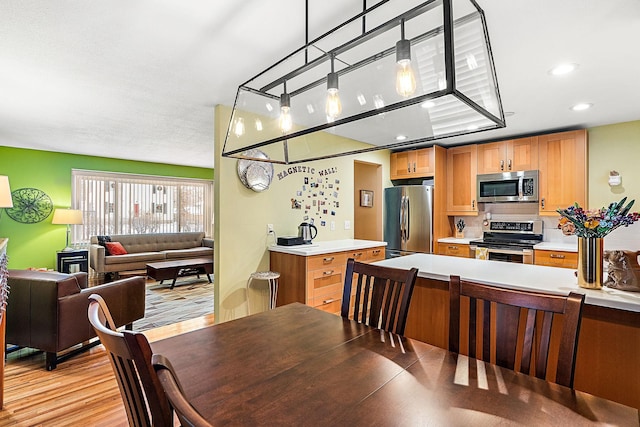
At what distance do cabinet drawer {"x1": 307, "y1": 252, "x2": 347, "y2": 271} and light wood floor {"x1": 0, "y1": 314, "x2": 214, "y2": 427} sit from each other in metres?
1.78

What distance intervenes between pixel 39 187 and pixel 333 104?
650 centimetres

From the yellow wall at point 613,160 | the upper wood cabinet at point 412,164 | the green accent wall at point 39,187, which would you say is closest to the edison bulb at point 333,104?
the upper wood cabinet at point 412,164

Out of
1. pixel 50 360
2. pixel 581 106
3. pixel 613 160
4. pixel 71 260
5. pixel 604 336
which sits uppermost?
pixel 581 106

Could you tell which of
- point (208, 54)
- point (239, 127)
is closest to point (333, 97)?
point (239, 127)

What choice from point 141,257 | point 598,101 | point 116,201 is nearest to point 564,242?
point 598,101

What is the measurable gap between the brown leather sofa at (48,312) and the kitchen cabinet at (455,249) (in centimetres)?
403

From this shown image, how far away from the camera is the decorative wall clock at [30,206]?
17.5 ft

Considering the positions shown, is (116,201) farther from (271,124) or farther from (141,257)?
(271,124)

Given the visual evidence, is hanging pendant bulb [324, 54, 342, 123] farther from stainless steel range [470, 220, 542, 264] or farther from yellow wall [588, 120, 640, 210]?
yellow wall [588, 120, 640, 210]

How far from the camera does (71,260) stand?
17.8 feet

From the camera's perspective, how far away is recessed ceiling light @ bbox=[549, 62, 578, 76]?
2.27 meters

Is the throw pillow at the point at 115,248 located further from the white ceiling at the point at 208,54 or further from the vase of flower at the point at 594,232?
the vase of flower at the point at 594,232

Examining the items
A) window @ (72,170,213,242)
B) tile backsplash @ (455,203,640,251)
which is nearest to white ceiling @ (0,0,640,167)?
tile backsplash @ (455,203,640,251)

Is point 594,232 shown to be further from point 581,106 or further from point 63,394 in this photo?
point 63,394
